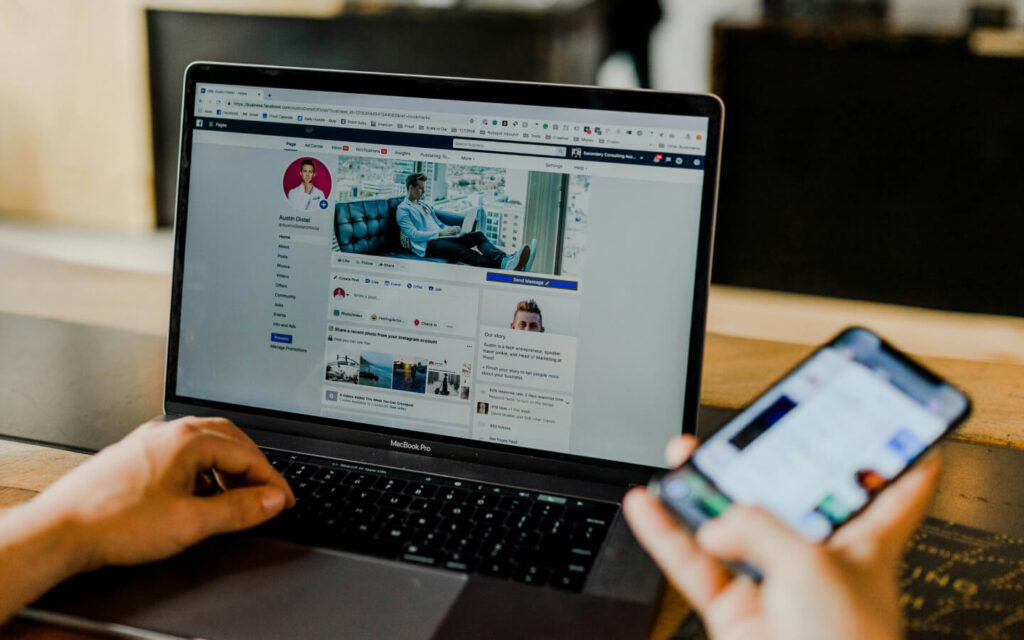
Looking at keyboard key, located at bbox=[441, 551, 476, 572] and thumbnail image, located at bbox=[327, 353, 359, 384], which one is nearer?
keyboard key, located at bbox=[441, 551, 476, 572]

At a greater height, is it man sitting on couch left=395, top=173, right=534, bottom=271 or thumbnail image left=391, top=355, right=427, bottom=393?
man sitting on couch left=395, top=173, right=534, bottom=271

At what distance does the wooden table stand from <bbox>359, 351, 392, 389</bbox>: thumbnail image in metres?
0.26

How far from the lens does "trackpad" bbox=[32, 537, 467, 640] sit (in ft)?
1.73

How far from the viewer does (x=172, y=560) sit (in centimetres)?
58

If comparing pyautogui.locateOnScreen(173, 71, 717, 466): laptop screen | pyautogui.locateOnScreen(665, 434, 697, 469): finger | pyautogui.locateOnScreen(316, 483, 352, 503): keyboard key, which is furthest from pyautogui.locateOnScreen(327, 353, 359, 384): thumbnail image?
pyautogui.locateOnScreen(665, 434, 697, 469): finger

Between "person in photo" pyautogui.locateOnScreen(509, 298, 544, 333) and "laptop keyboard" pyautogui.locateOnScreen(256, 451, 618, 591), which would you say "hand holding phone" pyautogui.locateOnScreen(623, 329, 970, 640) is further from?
"person in photo" pyautogui.locateOnScreen(509, 298, 544, 333)

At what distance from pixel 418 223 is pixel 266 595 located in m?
0.32

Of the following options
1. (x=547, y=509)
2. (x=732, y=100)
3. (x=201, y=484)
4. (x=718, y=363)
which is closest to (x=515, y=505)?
(x=547, y=509)

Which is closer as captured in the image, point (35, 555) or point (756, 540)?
point (756, 540)

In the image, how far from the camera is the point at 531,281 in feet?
2.35

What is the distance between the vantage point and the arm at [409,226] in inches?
29.0

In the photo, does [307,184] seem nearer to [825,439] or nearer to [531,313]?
[531,313]

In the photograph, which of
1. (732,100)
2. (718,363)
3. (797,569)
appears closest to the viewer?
(797,569)

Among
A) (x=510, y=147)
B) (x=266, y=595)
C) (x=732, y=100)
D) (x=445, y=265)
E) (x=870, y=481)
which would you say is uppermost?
(x=732, y=100)
